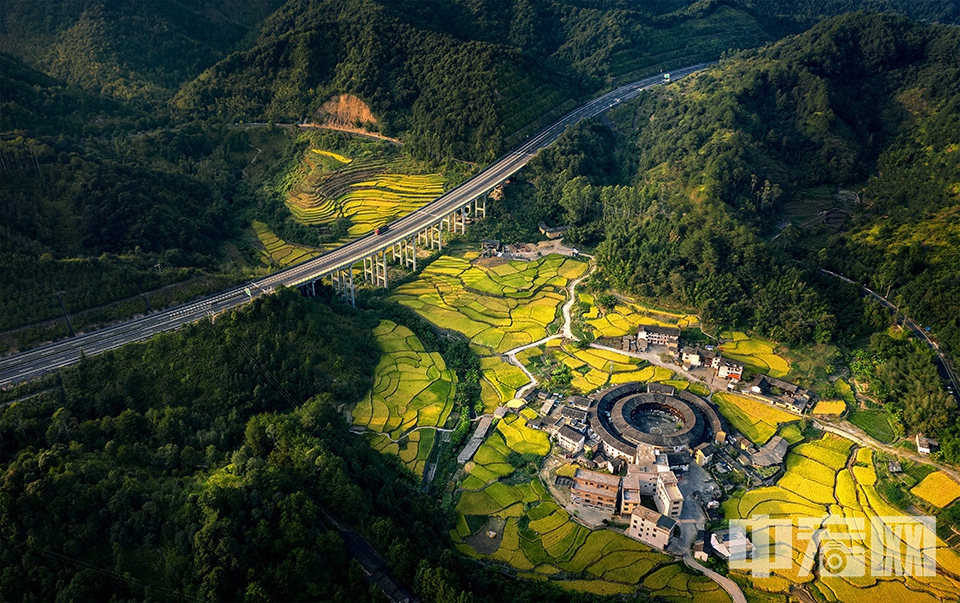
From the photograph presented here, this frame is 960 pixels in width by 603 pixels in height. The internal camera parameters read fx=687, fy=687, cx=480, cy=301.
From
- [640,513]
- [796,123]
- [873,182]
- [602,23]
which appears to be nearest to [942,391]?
[640,513]

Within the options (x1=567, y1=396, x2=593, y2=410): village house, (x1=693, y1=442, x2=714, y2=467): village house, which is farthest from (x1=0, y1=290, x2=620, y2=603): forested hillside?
(x1=693, y1=442, x2=714, y2=467): village house

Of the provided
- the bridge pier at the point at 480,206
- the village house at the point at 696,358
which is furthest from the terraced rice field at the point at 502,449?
the bridge pier at the point at 480,206

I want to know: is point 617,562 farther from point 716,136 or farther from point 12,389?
point 716,136

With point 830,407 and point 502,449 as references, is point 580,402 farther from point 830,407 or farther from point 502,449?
point 830,407

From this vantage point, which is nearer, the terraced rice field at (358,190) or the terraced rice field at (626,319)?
the terraced rice field at (626,319)

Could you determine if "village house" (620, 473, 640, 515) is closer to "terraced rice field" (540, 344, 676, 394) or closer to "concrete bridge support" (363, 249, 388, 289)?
"terraced rice field" (540, 344, 676, 394)

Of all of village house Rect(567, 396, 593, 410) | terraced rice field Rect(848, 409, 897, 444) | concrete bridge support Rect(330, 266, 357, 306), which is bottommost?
terraced rice field Rect(848, 409, 897, 444)

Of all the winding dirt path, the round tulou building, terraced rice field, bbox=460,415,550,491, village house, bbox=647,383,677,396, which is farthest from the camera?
the winding dirt path

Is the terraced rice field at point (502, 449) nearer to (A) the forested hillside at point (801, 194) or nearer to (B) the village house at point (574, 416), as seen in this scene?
(B) the village house at point (574, 416)
